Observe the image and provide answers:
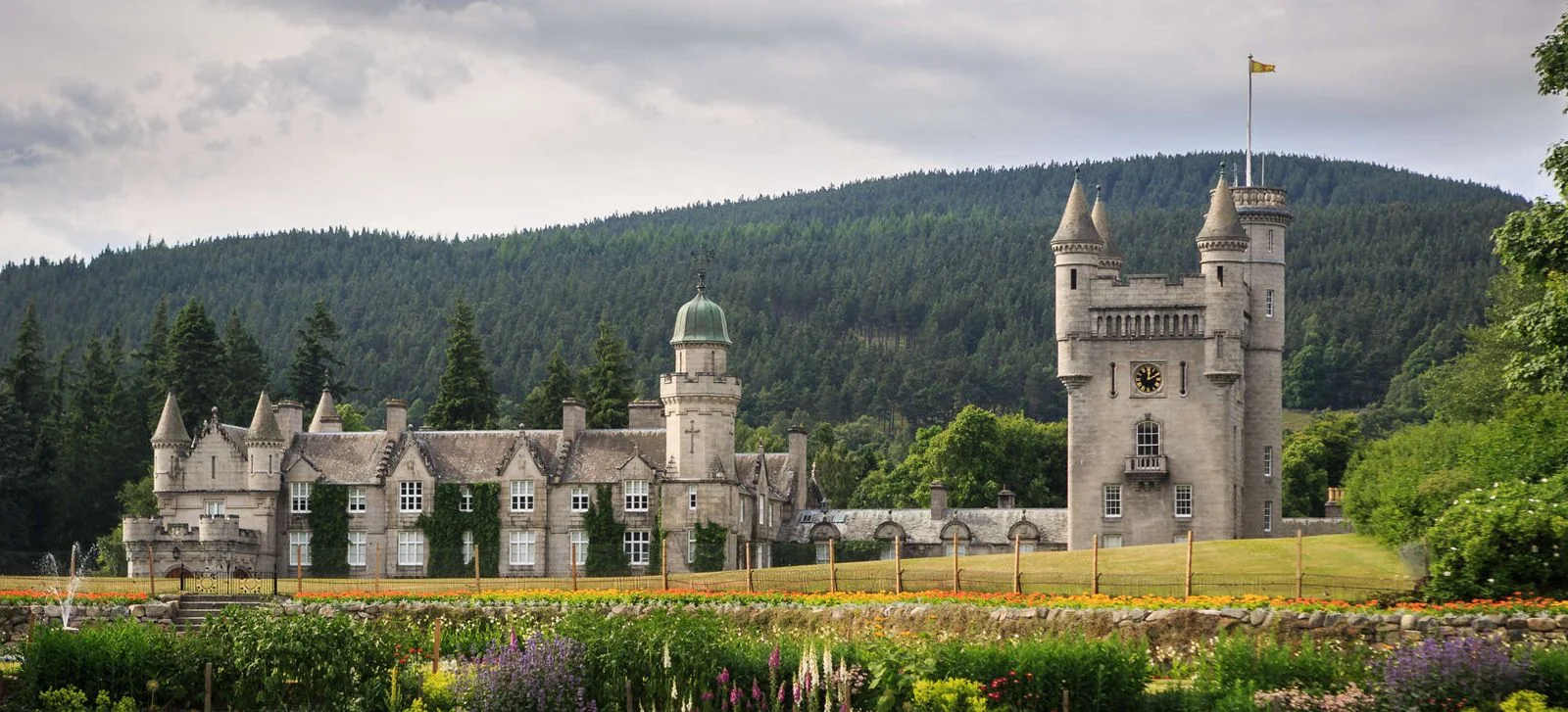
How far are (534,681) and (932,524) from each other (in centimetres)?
6055

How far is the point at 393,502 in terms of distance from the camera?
268 feet

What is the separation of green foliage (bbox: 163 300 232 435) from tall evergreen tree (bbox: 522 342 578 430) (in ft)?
50.5

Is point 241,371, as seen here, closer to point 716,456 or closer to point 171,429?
point 171,429

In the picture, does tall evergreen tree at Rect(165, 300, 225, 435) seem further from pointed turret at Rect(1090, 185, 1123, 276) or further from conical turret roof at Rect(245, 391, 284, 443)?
pointed turret at Rect(1090, 185, 1123, 276)

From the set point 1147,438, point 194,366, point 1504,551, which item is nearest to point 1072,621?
point 1504,551

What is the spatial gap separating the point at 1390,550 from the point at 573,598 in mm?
22785

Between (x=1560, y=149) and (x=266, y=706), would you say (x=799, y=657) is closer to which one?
(x=266, y=706)

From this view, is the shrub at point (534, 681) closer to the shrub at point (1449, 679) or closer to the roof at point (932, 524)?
the shrub at point (1449, 679)

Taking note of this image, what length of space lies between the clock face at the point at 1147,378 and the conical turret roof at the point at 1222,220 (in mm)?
5372

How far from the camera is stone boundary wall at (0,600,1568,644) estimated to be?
127 feet

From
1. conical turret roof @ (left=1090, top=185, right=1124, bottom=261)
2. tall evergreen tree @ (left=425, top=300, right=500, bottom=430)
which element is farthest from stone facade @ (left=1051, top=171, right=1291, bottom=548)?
tall evergreen tree @ (left=425, top=300, right=500, bottom=430)

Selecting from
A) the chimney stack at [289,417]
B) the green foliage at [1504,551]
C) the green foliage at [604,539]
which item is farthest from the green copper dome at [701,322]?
the green foliage at [1504,551]

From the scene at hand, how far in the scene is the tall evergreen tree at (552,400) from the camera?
100250mm

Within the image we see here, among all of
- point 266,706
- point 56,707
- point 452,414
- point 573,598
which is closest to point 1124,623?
point 573,598
